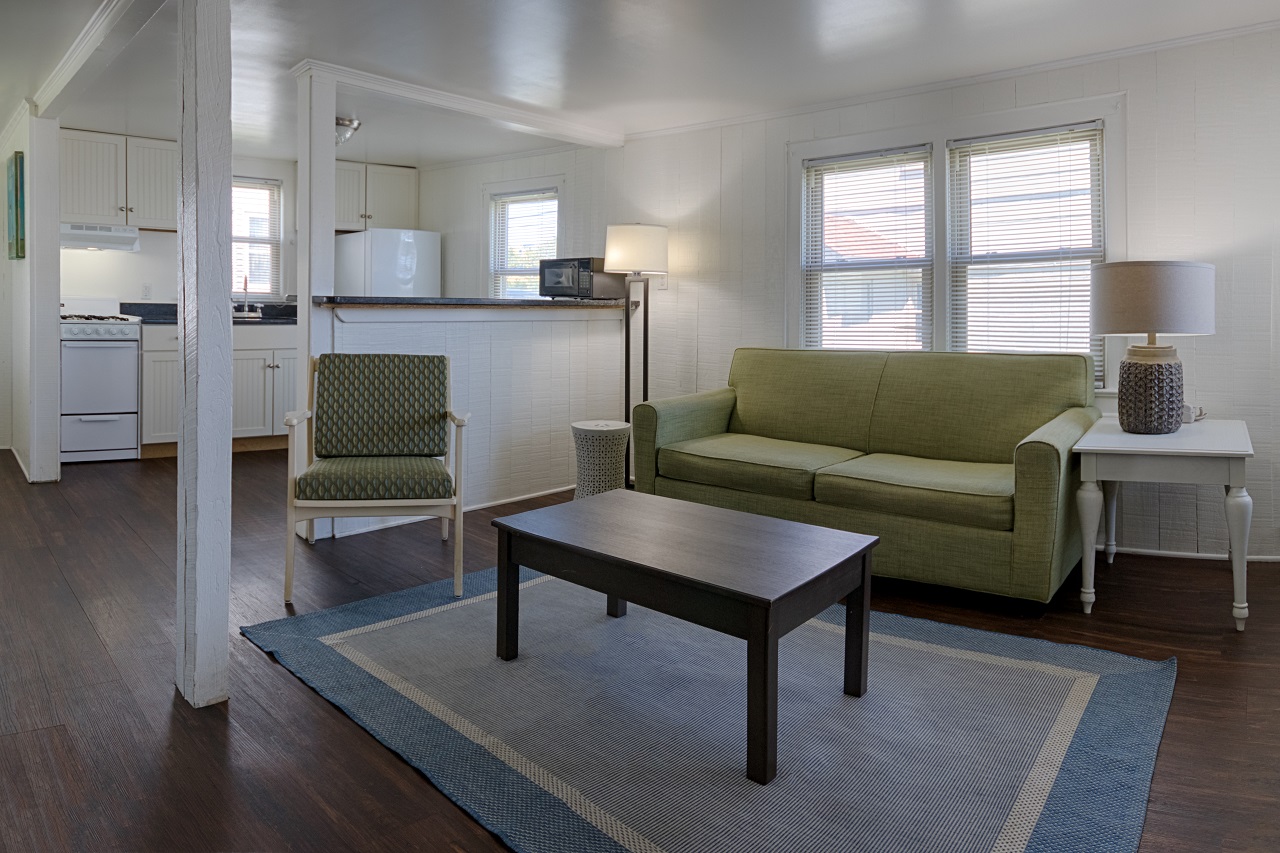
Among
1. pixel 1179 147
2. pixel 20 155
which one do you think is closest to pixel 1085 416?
pixel 1179 147

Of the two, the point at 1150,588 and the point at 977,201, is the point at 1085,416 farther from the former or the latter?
the point at 977,201

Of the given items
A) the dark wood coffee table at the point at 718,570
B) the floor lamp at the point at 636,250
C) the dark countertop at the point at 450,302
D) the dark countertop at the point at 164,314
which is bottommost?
the dark wood coffee table at the point at 718,570

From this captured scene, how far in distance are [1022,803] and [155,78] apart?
5183mm

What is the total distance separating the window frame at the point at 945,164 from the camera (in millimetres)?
3889

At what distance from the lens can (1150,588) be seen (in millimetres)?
3424

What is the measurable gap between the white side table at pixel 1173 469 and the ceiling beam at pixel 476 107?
347cm

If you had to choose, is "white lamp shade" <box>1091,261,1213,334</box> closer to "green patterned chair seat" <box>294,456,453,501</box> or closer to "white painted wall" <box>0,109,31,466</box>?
"green patterned chair seat" <box>294,456,453,501</box>

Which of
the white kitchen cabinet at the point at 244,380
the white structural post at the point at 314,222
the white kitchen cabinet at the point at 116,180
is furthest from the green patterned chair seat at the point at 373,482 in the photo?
the white kitchen cabinet at the point at 116,180

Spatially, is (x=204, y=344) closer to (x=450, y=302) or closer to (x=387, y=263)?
(x=450, y=302)

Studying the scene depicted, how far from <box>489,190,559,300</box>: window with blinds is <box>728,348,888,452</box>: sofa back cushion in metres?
2.27

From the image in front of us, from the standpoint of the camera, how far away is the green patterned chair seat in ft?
10.6

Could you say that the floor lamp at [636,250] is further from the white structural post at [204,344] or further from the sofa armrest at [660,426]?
the white structural post at [204,344]

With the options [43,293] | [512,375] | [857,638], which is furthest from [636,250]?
[43,293]

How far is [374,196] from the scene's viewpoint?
714 centimetres
